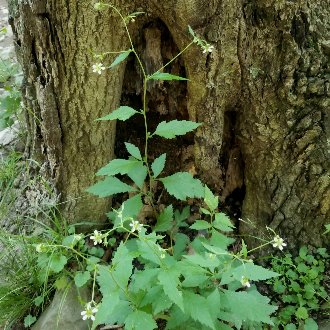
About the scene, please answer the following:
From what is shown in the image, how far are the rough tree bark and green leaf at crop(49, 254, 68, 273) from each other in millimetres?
328

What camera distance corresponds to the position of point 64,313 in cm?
214

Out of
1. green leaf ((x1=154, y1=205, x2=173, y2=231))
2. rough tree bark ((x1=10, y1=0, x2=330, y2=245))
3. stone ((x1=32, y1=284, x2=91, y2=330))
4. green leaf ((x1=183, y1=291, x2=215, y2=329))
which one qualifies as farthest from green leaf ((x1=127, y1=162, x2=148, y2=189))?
stone ((x1=32, y1=284, x2=91, y2=330))

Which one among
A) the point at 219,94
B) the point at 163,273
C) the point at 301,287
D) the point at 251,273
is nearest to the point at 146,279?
the point at 163,273

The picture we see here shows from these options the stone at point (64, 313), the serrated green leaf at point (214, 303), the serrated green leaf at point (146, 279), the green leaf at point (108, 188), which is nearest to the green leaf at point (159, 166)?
the green leaf at point (108, 188)

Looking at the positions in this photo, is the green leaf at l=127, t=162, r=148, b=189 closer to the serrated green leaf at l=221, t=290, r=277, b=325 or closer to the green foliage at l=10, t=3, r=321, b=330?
the green foliage at l=10, t=3, r=321, b=330

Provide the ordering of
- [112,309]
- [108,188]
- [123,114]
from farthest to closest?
[108,188]
[123,114]
[112,309]

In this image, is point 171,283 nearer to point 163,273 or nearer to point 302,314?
point 163,273

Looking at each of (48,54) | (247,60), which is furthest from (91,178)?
(247,60)

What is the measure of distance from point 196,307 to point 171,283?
17 centimetres

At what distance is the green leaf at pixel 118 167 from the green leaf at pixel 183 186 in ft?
0.59

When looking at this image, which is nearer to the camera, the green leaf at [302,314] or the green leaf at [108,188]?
the green leaf at [108,188]

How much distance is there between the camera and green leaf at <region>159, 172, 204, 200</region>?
76.0 inches

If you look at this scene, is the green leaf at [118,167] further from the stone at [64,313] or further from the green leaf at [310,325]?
the green leaf at [310,325]

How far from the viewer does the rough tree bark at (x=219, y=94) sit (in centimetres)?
180
